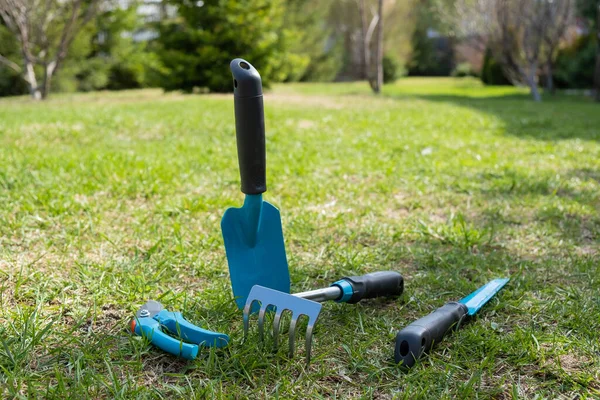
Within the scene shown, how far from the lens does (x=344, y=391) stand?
1470 mm

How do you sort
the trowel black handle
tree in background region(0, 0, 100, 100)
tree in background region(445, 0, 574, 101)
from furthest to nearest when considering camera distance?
tree in background region(445, 0, 574, 101)
tree in background region(0, 0, 100, 100)
the trowel black handle

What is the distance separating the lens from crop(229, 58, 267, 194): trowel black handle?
1595 millimetres

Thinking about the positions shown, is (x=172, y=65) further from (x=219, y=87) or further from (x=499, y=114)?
(x=499, y=114)

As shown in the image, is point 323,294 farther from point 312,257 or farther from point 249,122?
point 312,257

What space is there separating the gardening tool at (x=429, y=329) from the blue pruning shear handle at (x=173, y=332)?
0.48 metres

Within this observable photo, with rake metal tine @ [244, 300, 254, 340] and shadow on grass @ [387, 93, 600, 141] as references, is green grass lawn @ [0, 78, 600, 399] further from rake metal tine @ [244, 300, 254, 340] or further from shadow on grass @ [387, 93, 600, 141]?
shadow on grass @ [387, 93, 600, 141]

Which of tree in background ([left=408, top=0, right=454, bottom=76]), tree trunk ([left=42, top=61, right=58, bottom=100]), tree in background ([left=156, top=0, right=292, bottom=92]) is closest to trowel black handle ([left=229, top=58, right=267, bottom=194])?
tree trunk ([left=42, top=61, right=58, bottom=100])

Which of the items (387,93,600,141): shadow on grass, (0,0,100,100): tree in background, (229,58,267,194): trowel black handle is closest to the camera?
(229,58,267,194): trowel black handle

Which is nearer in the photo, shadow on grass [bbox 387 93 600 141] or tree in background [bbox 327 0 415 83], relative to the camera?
shadow on grass [bbox 387 93 600 141]

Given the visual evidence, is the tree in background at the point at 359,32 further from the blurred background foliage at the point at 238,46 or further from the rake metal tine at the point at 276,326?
the rake metal tine at the point at 276,326

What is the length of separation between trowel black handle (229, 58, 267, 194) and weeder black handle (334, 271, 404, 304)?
1.38 feet

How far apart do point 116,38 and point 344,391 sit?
16.4 meters

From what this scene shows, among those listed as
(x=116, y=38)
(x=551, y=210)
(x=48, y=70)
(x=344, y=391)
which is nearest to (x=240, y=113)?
(x=344, y=391)

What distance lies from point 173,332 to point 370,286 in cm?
64
